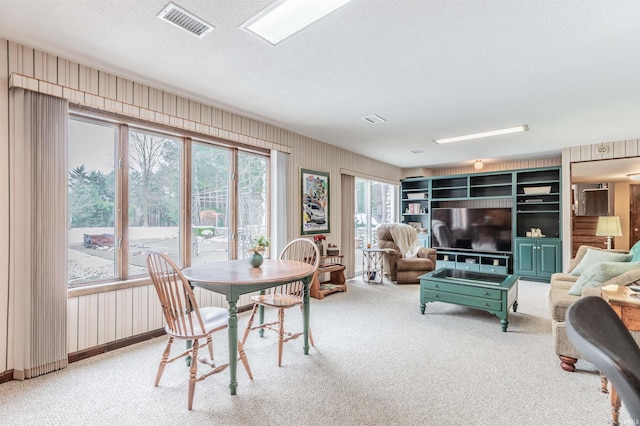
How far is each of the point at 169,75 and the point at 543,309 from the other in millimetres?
5100

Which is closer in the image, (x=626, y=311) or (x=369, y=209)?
(x=626, y=311)

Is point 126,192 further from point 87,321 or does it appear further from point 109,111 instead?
point 87,321

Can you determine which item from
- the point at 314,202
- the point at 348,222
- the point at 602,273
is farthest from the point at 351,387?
the point at 348,222

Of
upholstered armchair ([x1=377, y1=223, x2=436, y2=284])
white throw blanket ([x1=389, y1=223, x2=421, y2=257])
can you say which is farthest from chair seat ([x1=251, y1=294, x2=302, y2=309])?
white throw blanket ([x1=389, y1=223, x2=421, y2=257])

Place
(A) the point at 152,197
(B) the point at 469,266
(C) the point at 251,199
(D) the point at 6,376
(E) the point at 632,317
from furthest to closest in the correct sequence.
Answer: (B) the point at 469,266 < (C) the point at 251,199 < (A) the point at 152,197 < (D) the point at 6,376 < (E) the point at 632,317

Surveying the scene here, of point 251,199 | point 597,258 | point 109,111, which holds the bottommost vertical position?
point 597,258

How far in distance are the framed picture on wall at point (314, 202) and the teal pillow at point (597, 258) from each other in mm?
3376

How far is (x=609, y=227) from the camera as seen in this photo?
494 centimetres

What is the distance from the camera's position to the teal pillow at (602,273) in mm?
2459

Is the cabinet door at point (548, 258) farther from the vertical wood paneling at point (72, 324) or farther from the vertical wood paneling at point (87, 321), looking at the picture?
the vertical wood paneling at point (72, 324)

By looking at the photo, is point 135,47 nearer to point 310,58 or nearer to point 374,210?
point 310,58

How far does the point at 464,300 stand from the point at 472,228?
150 inches

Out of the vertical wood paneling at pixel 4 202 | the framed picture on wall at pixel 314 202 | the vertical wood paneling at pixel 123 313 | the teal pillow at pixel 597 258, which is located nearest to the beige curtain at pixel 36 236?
the vertical wood paneling at pixel 4 202

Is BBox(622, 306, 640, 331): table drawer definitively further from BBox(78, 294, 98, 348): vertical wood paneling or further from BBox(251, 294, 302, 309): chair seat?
BBox(78, 294, 98, 348): vertical wood paneling
